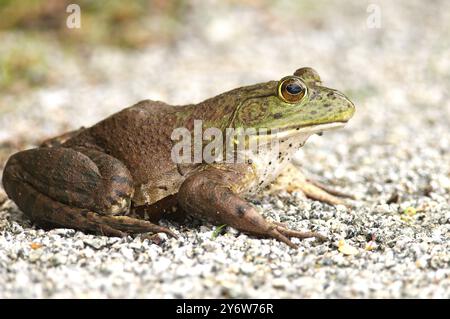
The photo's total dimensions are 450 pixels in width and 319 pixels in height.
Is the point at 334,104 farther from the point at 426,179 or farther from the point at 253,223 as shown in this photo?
the point at 426,179

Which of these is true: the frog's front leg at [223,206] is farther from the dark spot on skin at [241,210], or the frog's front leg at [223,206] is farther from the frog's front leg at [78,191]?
the frog's front leg at [78,191]

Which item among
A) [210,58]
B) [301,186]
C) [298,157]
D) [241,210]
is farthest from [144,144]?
[210,58]

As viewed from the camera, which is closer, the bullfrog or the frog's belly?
the bullfrog

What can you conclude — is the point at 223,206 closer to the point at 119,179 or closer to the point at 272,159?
the point at 272,159

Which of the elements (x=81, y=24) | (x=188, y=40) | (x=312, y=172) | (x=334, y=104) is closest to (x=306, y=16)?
(x=188, y=40)

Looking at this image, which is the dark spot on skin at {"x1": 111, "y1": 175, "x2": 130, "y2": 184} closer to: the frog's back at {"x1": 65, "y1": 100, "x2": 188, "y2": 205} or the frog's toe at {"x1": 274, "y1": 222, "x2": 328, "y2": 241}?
the frog's back at {"x1": 65, "y1": 100, "x2": 188, "y2": 205}

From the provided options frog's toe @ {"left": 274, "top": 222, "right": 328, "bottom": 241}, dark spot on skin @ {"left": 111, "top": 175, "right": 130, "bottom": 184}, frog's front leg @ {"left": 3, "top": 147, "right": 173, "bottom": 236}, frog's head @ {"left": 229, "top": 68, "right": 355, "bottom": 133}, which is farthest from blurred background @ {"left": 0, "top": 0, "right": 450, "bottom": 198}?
frog's toe @ {"left": 274, "top": 222, "right": 328, "bottom": 241}
